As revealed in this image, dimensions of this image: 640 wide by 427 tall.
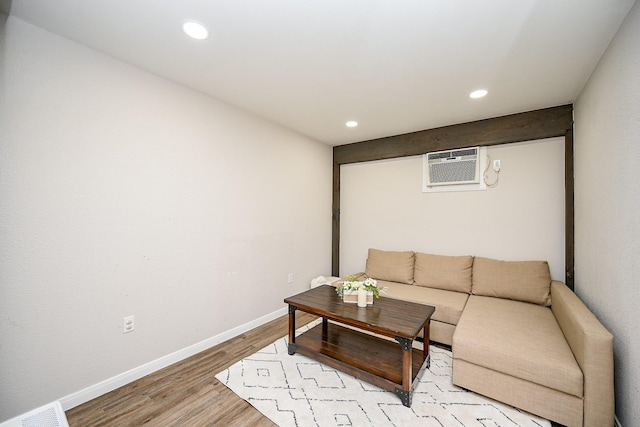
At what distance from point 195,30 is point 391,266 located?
314cm

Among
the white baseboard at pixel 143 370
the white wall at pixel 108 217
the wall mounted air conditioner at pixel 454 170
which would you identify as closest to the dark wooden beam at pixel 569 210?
the wall mounted air conditioner at pixel 454 170

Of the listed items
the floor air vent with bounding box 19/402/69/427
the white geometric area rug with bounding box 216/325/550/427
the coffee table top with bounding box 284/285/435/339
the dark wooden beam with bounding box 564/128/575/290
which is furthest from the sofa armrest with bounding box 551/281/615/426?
the floor air vent with bounding box 19/402/69/427

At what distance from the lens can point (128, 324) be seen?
209 cm

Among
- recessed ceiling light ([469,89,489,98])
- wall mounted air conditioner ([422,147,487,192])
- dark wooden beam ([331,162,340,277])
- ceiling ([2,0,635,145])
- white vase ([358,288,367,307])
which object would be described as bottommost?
white vase ([358,288,367,307])

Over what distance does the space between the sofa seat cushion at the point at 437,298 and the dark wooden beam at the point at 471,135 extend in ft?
5.74

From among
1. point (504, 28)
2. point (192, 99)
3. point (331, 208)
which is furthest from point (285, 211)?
point (504, 28)

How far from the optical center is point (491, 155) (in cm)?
319

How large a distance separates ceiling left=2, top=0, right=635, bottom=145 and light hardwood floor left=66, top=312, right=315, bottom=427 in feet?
8.07

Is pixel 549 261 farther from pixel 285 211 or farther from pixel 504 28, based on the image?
pixel 285 211

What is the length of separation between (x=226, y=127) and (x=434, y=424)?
2.98 m

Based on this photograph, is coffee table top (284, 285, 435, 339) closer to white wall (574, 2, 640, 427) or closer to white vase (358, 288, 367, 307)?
white vase (358, 288, 367, 307)

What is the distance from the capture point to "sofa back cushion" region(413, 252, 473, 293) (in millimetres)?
3123

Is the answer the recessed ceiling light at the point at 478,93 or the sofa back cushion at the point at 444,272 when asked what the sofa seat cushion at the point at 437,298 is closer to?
the sofa back cushion at the point at 444,272

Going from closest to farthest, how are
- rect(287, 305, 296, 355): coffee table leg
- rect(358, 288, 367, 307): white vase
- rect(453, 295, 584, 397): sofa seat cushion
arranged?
rect(453, 295, 584, 397): sofa seat cushion < rect(358, 288, 367, 307): white vase < rect(287, 305, 296, 355): coffee table leg
